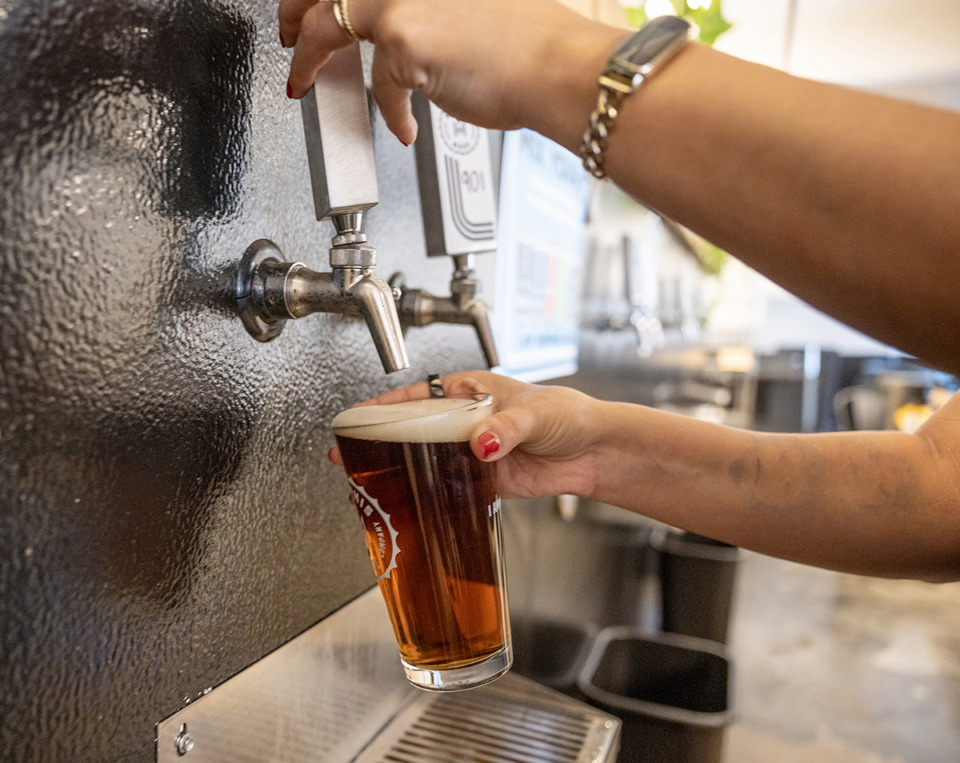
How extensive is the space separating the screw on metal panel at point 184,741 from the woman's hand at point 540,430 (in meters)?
0.28

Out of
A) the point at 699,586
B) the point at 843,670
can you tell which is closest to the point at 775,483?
the point at 843,670

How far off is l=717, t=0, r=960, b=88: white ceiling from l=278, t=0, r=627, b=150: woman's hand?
5.38 metres

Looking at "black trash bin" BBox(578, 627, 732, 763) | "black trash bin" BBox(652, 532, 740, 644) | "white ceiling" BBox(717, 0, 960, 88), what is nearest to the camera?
"black trash bin" BBox(578, 627, 732, 763)

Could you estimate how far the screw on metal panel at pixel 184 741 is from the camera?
2.17ft

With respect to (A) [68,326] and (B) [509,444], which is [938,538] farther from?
(A) [68,326]

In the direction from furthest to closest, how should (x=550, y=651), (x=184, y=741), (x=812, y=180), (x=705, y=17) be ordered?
1. (x=705, y=17)
2. (x=550, y=651)
3. (x=184, y=741)
4. (x=812, y=180)

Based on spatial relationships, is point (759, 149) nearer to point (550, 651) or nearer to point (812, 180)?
point (812, 180)

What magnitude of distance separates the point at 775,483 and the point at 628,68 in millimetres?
603

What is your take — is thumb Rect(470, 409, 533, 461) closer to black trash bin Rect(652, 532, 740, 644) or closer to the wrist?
the wrist

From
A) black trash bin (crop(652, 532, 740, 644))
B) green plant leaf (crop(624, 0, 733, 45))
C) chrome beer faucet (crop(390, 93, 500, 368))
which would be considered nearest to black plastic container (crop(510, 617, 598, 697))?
black trash bin (crop(652, 532, 740, 644))

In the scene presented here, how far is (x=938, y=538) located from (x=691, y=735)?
67 cm

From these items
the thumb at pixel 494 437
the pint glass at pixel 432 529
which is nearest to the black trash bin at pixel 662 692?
the pint glass at pixel 432 529

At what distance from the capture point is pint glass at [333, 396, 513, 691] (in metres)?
0.57

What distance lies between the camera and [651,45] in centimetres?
48
